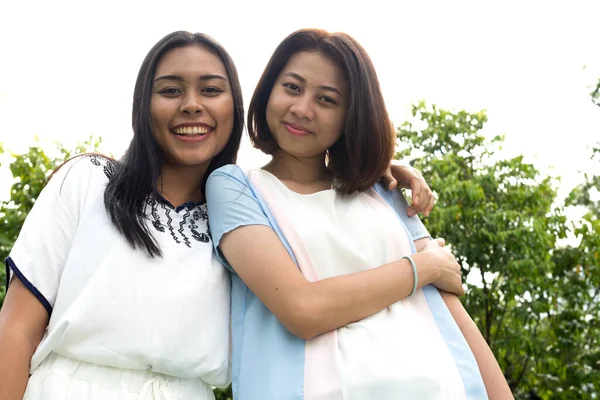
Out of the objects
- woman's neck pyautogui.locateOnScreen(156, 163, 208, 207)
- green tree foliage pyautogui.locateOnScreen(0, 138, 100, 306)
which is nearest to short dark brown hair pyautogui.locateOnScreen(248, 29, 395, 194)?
woman's neck pyautogui.locateOnScreen(156, 163, 208, 207)

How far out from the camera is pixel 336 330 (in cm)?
181

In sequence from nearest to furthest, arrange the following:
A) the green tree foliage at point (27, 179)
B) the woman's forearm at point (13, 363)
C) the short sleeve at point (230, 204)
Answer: the woman's forearm at point (13, 363), the short sleeve at point (230, 204), the green tree foliage at point (27, 179)

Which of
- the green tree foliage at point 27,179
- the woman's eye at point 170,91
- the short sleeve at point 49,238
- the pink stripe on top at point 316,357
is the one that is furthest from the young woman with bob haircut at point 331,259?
the green tree foliage at point 27,179

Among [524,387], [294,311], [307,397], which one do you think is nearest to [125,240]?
[294,311]

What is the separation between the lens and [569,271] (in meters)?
6.83

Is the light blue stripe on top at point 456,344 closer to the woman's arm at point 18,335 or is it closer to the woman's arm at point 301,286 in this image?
the woman's arm at point 301,286

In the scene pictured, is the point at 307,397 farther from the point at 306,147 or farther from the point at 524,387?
the point at 524,387

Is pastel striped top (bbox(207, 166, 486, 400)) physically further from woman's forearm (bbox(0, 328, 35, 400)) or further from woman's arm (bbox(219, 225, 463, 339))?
woman's forearm (bbox(0, 328, 35, 400))

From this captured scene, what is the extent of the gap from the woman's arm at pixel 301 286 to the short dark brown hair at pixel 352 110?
1.19 feet

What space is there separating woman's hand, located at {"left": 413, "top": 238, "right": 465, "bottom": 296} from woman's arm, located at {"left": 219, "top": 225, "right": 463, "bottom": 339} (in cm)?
11

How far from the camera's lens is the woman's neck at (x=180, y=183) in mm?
2111

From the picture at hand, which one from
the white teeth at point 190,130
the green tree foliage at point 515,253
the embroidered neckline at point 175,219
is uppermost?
the white teeth at point 190,130

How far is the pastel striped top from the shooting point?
5.71 ft

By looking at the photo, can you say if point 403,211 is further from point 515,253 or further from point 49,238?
point 515,253
